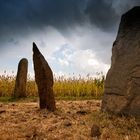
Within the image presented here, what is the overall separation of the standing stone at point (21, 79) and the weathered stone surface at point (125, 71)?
32.5ft

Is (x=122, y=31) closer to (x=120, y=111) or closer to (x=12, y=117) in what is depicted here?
(x=120, y=111)

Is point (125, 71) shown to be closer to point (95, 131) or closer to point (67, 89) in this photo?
point (95, 131)

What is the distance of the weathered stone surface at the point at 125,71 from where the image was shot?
9.58 m

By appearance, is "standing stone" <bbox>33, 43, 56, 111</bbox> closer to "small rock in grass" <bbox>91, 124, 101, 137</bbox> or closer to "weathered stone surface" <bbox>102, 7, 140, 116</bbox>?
"weathered stone surface" <bbox>102, 7, 140, 116</bbox>

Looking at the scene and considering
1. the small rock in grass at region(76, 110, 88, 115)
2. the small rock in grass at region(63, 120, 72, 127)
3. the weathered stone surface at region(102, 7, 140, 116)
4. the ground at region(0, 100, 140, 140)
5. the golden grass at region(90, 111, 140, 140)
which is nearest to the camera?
the golden grass at region(90, 111, 140, 140)

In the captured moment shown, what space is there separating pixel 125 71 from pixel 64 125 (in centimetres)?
189

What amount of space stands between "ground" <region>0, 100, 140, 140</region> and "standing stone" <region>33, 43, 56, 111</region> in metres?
0.31

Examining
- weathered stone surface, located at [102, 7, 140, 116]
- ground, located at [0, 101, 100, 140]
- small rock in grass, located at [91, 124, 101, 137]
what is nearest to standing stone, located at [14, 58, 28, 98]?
ground, located at [0, 101, 100, 140]

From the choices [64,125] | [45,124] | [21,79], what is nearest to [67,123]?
[64,125]

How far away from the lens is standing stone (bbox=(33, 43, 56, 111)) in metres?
11.1

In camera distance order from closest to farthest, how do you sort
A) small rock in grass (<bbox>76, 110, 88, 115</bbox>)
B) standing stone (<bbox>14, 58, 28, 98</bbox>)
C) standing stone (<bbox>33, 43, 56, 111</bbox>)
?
small rock in grass (<bbox>76, 110, 88, 115</bbox>), standing stone (<bbox>33, 43, 56, 111</bbox>), standing stone (<bbox>14, 58, 28, 98</bbox>)

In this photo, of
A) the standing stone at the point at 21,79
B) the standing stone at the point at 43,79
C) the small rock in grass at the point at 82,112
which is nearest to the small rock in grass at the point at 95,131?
the small rock in grass at the point at 82,112

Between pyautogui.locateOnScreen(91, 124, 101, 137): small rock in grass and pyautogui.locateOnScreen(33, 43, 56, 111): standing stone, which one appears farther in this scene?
pyautogui.locateOnScreen(33, 43, 56, 111): standing stone

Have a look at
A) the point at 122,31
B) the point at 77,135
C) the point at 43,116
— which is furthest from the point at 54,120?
the point at 122,31
